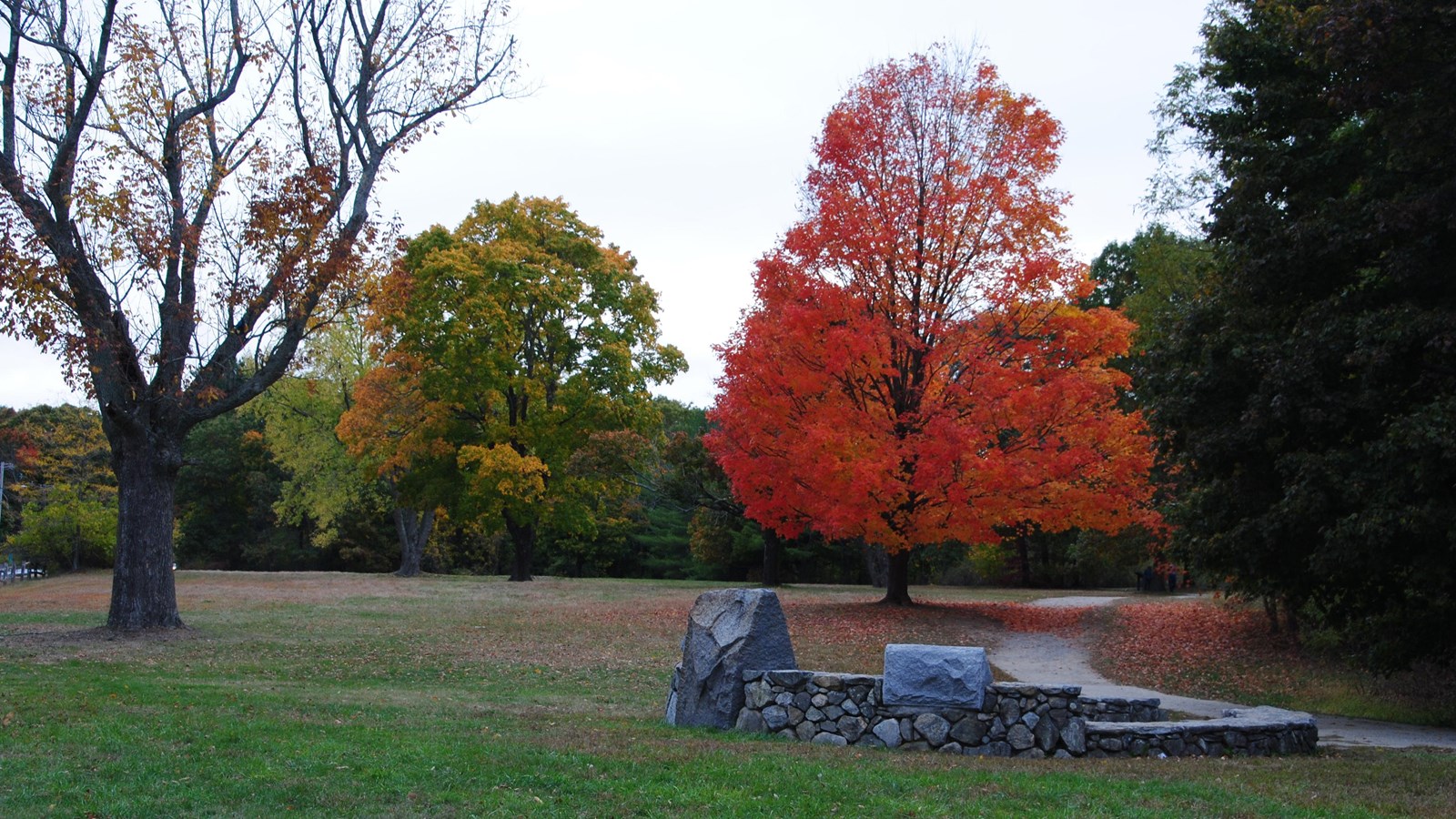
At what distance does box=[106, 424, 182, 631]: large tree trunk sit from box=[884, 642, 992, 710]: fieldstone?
13.1 meters

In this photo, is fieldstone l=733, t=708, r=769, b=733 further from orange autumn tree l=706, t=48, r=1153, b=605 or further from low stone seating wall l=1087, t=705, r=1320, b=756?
orange autumn tree l=706, t=48, r=1153, b=605

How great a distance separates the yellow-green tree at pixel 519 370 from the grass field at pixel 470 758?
1730 cm

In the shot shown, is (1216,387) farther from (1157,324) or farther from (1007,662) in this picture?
(1007,662)

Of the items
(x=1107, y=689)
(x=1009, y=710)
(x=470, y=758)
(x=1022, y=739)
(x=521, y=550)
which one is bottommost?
(x=1107, y=689)

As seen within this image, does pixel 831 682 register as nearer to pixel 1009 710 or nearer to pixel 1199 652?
pixel 1009 710

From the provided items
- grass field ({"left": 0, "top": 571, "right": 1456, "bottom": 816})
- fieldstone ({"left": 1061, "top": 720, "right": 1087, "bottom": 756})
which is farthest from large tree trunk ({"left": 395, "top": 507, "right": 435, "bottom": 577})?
fieldstone ({"left": 1061, "top": 720, "right": 1087, "bottom": 756})

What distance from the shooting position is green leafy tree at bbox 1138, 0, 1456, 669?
10.7 m

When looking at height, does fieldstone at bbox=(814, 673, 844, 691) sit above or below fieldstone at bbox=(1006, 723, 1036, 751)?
above

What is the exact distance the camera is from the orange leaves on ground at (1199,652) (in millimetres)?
15648

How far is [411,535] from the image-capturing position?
136 feet

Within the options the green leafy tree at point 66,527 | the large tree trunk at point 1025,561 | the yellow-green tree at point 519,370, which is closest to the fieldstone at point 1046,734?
the yellow-green tree at point 519,370

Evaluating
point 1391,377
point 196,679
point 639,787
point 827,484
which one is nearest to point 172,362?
point 196,679

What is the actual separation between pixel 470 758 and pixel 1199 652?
14.7 metres

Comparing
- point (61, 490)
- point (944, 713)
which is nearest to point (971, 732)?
point (944, 713)
